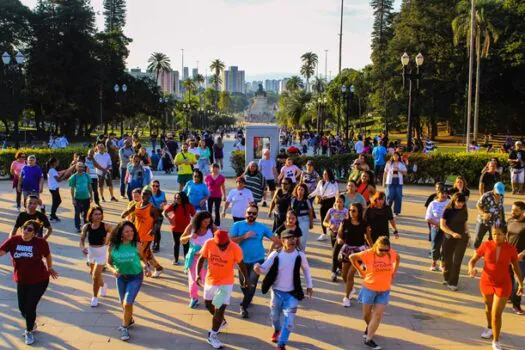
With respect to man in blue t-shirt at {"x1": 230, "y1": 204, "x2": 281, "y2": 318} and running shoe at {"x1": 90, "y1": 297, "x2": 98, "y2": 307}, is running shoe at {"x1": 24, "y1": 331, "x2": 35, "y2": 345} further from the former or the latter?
man in blue t-shirt at {"x1": 230, "y1": 204, "x2": 281, "y2": 318}

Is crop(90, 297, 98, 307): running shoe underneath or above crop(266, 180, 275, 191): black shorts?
underneath

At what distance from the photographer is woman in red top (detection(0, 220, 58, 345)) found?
6.45 m

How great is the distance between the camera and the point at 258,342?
6531 millimetres

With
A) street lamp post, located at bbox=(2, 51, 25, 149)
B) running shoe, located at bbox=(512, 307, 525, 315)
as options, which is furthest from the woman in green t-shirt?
street lamp post, located at bbox=(2, 51, 25, 149)

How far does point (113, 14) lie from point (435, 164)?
247 feet

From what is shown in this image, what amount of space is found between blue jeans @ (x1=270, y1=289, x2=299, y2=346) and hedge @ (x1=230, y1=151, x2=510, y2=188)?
1455 cm

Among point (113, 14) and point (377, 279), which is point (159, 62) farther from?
point (377, 279)

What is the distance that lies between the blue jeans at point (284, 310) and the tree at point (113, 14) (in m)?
85.5

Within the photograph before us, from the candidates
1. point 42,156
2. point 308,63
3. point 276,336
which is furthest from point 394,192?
point 308,63

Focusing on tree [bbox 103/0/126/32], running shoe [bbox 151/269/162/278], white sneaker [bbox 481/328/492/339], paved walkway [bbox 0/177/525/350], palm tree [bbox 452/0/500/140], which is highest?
tree [bbox 103/0/126/32]

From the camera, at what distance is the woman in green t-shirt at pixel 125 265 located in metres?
6.52

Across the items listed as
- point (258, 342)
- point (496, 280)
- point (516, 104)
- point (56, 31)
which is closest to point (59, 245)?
point (258, 342)

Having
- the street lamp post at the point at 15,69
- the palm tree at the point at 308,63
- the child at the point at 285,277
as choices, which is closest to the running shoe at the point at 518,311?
the child at the point at 285,277

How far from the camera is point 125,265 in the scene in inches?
257
